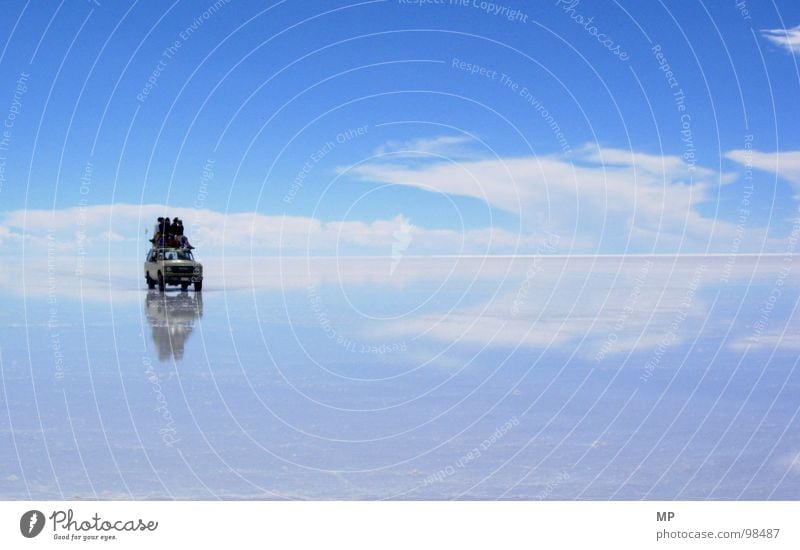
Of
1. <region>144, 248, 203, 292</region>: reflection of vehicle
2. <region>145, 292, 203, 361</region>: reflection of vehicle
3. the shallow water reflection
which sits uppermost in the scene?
<region>144, 248, 203, 292</region>: reflection of vehicle

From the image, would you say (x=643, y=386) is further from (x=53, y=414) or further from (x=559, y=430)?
(x=53, y=414)

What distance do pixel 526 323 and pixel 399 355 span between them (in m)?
6.17

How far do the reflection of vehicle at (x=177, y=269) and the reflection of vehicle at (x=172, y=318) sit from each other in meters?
0.64

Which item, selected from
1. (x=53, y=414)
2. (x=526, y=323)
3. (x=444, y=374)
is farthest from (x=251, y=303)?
(x=53, y=414)

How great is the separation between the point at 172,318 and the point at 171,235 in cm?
1175

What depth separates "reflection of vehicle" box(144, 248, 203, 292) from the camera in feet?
112

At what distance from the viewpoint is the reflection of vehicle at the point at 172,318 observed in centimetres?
1828

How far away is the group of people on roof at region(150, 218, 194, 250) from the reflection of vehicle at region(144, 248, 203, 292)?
0.35m
